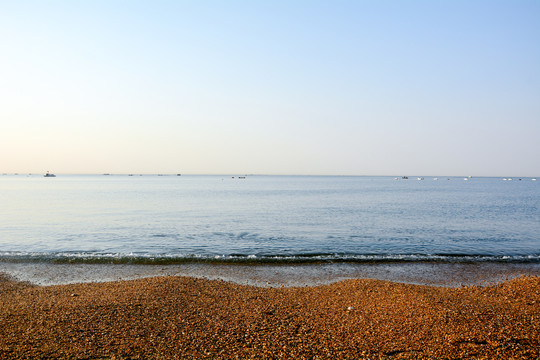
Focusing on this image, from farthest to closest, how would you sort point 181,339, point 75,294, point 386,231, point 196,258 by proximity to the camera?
point 386,231 → point 196,258 → point 75,294 → point 181,339

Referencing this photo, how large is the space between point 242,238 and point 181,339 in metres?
19.3

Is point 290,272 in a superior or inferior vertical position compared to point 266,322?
inferior

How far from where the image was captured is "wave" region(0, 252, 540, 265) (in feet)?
70.1

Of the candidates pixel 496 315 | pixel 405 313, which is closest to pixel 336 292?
pixel 405 313

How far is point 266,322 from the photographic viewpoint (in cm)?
1044

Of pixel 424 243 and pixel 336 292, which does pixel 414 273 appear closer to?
pixel 336 292

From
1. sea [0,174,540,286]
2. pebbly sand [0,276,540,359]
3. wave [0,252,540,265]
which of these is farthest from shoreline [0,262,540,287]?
pebbly sand [0,276,540,359]

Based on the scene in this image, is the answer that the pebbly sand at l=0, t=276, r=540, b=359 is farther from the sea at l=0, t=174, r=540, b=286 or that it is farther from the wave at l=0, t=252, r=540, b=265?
the wave at l=0, t=252, r=540, b=265

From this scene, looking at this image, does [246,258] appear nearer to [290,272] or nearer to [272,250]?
[272,250]

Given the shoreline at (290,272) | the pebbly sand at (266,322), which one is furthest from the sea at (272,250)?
the pebbly sand at (266,322)

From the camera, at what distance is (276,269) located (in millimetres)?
19703

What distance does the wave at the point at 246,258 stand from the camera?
21.4 metres

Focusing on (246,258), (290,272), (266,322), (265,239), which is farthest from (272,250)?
(266,322)

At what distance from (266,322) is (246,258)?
38.3 feet
